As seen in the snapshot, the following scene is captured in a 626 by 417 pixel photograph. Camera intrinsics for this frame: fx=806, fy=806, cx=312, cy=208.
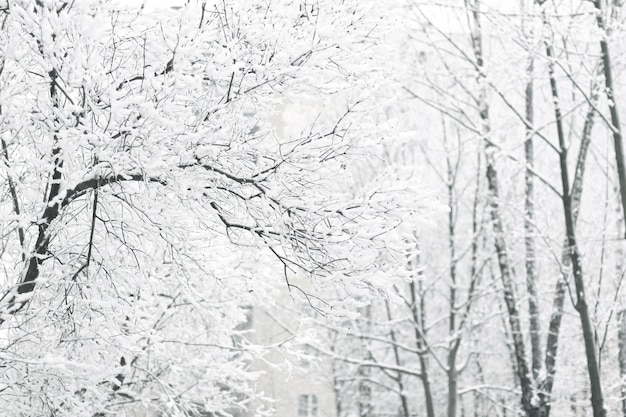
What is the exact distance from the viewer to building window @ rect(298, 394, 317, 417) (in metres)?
23.0

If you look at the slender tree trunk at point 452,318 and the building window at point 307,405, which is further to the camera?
the building window at point 307,405

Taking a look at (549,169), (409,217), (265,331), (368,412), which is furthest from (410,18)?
(368,412)

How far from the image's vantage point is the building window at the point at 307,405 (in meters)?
23.0

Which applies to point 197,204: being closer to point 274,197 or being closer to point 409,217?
point 274,197

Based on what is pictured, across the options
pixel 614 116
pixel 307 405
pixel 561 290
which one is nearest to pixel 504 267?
pixel 561 290

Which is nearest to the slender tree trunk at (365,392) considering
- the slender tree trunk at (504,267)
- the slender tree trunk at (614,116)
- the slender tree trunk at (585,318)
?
the slender tree trunk at (504,267)

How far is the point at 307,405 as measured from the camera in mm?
23031

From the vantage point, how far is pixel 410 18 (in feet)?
39.1

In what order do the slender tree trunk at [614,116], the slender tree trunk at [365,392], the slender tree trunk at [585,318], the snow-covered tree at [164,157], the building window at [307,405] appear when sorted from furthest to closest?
the building window at [307,405], the slender tree trunk at [365,392], the slender tree trunk at [585,318], the slender tree trunk at [614,116], the snow-covered tree at [164,157]

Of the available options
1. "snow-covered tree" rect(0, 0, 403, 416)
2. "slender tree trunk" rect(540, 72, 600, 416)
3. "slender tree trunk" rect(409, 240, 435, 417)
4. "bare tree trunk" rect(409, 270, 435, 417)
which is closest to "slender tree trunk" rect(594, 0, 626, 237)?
"slender tree trunk" rect(540, 72, 600, 416)

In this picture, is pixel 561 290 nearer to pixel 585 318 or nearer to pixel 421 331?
pixel 585 318

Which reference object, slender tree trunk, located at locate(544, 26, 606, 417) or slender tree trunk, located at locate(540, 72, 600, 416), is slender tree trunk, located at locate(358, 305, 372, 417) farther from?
slender tree trunk, located at locate(544, 26, 606, 417)

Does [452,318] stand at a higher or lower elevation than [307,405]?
higher

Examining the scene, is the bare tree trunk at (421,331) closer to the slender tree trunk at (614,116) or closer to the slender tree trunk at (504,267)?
the slender tree trunk at (504,267)
